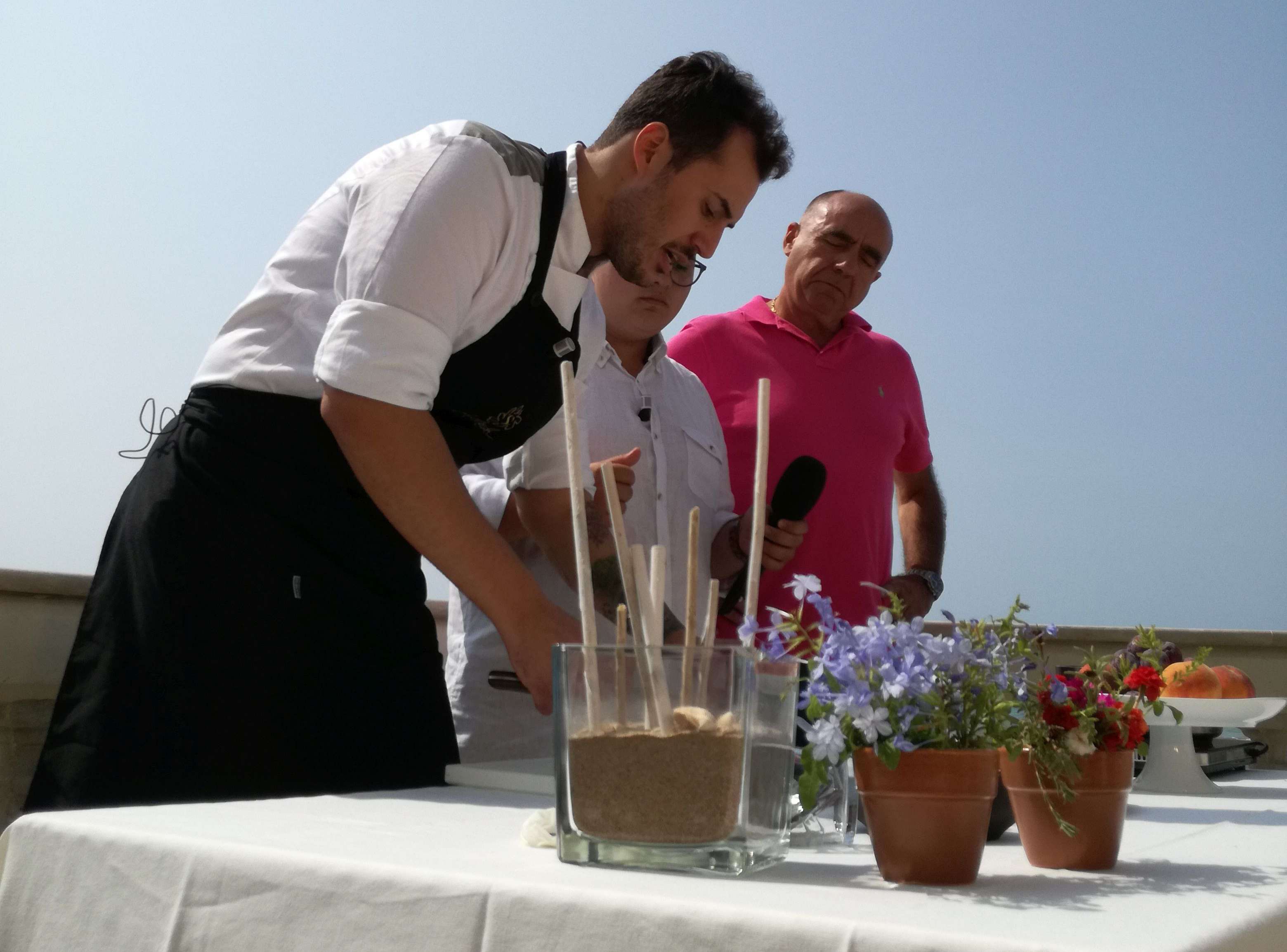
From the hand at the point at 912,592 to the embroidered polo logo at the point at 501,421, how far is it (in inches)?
49.7

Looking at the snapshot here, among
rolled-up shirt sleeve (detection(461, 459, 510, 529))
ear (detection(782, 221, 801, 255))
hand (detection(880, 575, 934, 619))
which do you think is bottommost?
hand (detection(880, 575, 934, 619))

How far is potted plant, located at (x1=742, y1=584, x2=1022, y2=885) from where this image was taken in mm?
841

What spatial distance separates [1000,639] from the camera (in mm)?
916

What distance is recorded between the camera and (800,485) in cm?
217

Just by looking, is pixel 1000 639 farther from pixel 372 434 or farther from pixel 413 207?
pixel 413 207

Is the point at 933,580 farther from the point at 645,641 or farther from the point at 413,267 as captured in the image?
the point at 645,641

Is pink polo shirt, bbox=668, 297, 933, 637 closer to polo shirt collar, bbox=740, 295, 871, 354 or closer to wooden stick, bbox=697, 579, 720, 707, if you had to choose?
polo shirt collar, bbox=740, 295, 871, 354

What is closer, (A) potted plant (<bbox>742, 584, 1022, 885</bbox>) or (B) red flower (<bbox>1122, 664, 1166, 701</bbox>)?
(A) potted plant (<bbox>742, 584, 1022, 885</bbox>)

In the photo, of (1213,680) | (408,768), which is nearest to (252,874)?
(408,768)

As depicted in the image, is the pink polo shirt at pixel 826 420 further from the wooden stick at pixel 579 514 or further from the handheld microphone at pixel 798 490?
the wooden stick at pixel 579 514

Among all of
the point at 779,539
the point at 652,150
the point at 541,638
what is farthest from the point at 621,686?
the point at 779,539

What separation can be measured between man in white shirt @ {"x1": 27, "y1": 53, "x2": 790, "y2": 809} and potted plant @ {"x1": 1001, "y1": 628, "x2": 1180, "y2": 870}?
500 mm

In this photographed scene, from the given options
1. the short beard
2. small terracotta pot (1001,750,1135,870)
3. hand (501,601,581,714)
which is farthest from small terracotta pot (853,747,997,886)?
the short beard

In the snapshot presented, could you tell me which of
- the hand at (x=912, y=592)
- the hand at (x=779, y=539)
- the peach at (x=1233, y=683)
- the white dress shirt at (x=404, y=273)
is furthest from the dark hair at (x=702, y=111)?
the hand at (x=912, y=592)
